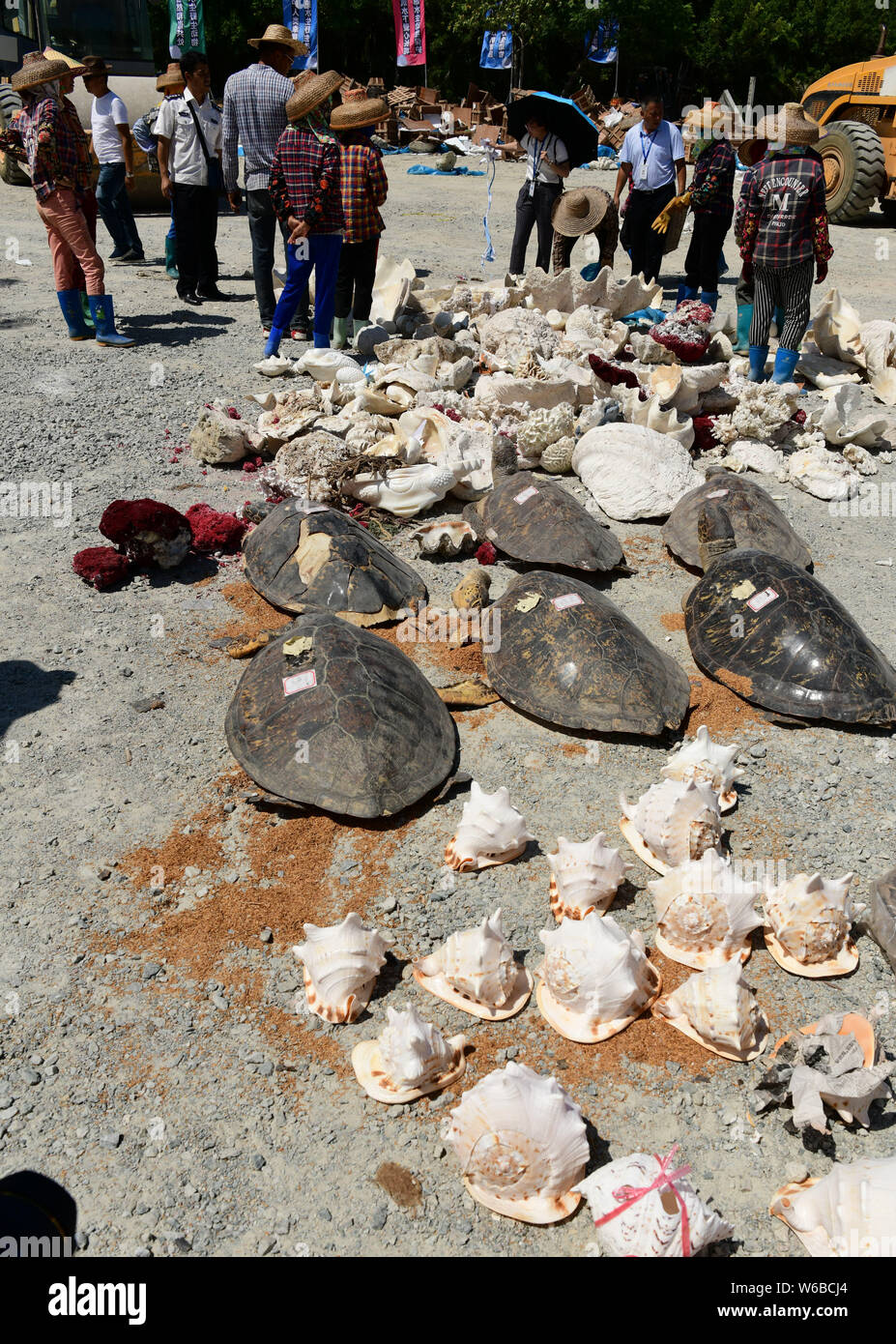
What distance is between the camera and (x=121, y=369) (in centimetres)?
795

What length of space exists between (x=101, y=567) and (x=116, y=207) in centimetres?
Result: 745

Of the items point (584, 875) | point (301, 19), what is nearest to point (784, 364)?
point (584, 875)

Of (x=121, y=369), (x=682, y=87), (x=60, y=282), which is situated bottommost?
(x=121, y=369)

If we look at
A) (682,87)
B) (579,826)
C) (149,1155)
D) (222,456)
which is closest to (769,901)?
(579,826)

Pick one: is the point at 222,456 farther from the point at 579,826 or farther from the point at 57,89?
the point at 579,826

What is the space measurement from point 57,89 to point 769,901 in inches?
316

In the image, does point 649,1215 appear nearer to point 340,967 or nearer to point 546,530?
point 340,967

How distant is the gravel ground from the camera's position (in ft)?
8.00

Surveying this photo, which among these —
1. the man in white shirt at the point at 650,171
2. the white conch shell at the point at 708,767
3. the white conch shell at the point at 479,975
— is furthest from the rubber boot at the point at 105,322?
the white conch shell at the point at 479,975

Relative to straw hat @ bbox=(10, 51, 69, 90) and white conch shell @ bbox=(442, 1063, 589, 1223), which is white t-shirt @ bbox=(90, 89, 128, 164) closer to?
straw hat @ bbox=(10, 51, 69, 90)

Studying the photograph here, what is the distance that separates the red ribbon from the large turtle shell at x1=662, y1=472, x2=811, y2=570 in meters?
3.78

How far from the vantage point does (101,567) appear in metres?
5.05

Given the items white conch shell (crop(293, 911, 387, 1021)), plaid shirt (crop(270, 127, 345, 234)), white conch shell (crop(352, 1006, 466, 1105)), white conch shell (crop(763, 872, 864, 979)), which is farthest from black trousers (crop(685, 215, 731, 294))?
white conch shell (crop(352, 1006, 466, 1105))

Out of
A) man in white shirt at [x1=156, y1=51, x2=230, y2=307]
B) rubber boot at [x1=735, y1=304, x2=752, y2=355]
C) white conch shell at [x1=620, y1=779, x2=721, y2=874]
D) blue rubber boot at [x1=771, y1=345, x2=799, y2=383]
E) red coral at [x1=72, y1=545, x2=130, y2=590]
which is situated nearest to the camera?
white conch shell at [x1=620, y1=779, x2=721, y2=874]
